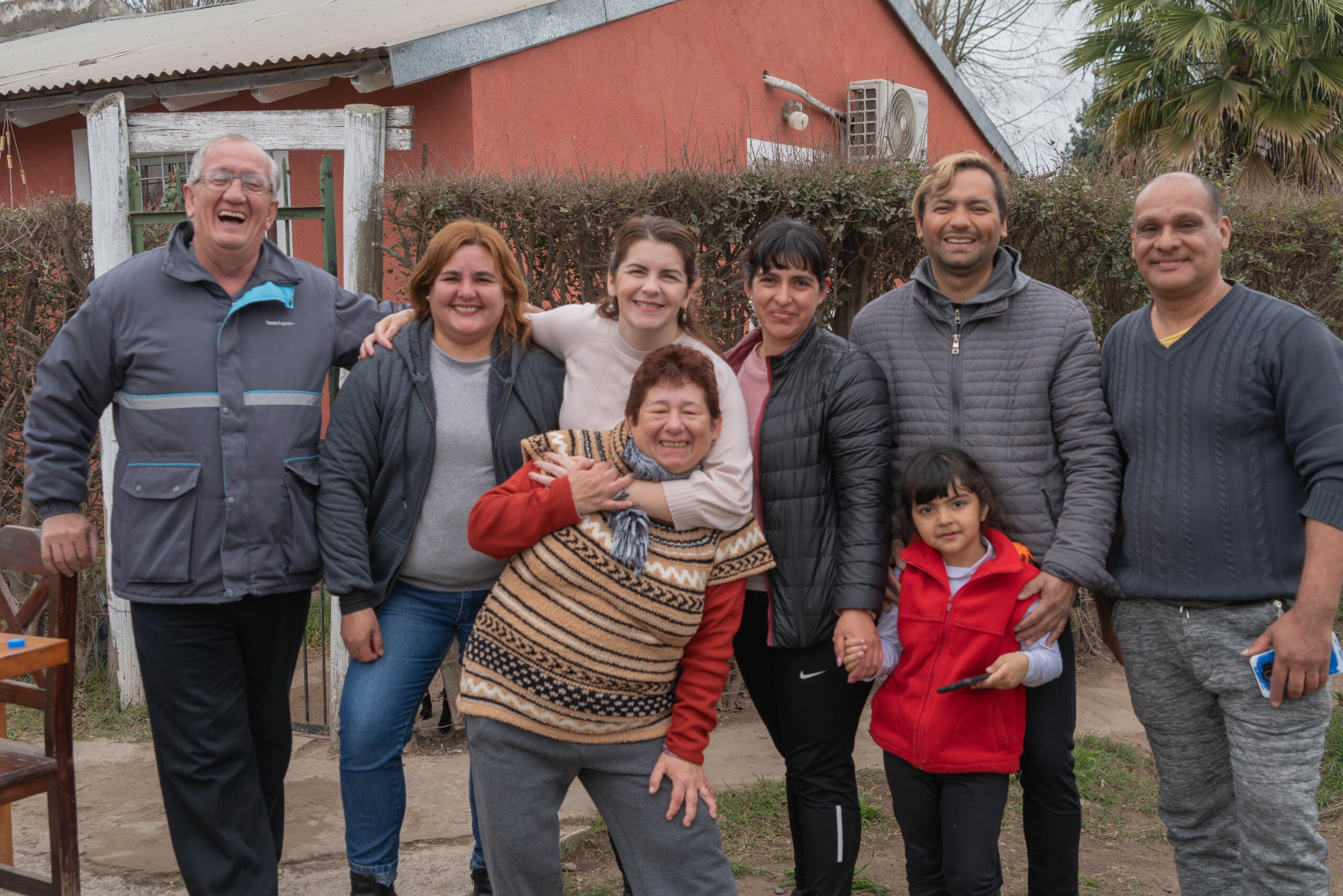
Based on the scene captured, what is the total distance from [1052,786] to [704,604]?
1123 mm

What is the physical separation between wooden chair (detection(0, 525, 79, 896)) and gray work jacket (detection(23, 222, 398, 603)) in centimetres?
31

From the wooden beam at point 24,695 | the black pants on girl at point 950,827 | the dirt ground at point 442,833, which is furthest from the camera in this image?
the dirt ground at point 442,833

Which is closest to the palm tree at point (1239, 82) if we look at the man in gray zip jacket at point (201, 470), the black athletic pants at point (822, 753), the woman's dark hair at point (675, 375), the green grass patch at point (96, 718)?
the black athletic pants at point (822, 753)

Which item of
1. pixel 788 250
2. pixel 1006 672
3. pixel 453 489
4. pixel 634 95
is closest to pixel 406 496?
pixel 453 489

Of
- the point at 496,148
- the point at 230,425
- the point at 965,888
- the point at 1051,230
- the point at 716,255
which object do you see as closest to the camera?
the point at 965,888

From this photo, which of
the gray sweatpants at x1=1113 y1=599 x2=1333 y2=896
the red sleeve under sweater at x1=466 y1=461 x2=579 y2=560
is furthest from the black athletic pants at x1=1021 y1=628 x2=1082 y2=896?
the red sleeve under sweater at x1=466 y1=461 x2=579 y2=560

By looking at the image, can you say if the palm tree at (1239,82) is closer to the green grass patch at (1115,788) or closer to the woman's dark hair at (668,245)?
the green grass patch at (1115,788)

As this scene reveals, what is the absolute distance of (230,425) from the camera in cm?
272

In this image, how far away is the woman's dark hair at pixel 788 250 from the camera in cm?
273

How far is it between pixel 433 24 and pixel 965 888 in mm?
7371

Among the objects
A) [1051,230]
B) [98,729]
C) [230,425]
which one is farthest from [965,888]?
[98,729]

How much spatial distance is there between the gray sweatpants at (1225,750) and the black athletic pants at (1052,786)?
215 millimetres

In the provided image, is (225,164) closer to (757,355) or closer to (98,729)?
(757,355)

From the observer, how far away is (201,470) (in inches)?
106
